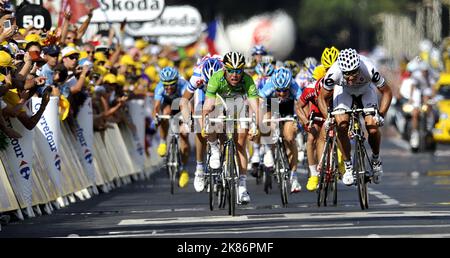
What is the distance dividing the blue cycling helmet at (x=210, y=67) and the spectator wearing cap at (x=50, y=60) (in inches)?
75.8

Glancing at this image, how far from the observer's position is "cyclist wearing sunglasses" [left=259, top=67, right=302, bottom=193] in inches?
850

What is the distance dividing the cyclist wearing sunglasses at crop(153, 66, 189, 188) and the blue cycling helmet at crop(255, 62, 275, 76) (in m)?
1.21

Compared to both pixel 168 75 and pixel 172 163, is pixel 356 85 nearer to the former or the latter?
pixel 172 163

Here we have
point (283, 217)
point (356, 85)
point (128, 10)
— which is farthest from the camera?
point (128, 10)

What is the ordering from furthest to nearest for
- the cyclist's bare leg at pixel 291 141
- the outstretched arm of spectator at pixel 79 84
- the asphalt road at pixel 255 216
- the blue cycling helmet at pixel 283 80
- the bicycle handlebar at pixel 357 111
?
1. the blue cycling helmet at pixel 283 80
2. the outstretched arm of spectator at pixel 79 84
3. the cyclist's bare leg at pixel 291 141
4. the bicycle handlebar at pixel 357 111
5. the asphalt road at pixel 255 216

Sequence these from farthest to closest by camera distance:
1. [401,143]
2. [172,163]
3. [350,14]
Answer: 1. [350,14]
2. [401,143]
3. [172,163]

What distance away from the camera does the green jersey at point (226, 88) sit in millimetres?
19000

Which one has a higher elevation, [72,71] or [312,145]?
[72,71]

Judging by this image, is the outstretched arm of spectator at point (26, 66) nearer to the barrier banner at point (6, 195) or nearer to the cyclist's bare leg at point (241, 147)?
the barrier banner at point (6, 195)

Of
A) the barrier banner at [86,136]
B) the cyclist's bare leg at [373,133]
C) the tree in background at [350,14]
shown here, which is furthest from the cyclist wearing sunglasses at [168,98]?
the tree in background at [350,14]

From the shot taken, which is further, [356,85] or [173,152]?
[173,152]

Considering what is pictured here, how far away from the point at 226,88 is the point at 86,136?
3.96m

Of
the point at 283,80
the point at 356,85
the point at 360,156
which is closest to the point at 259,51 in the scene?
the point at 283,80

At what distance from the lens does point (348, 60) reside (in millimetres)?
18391
